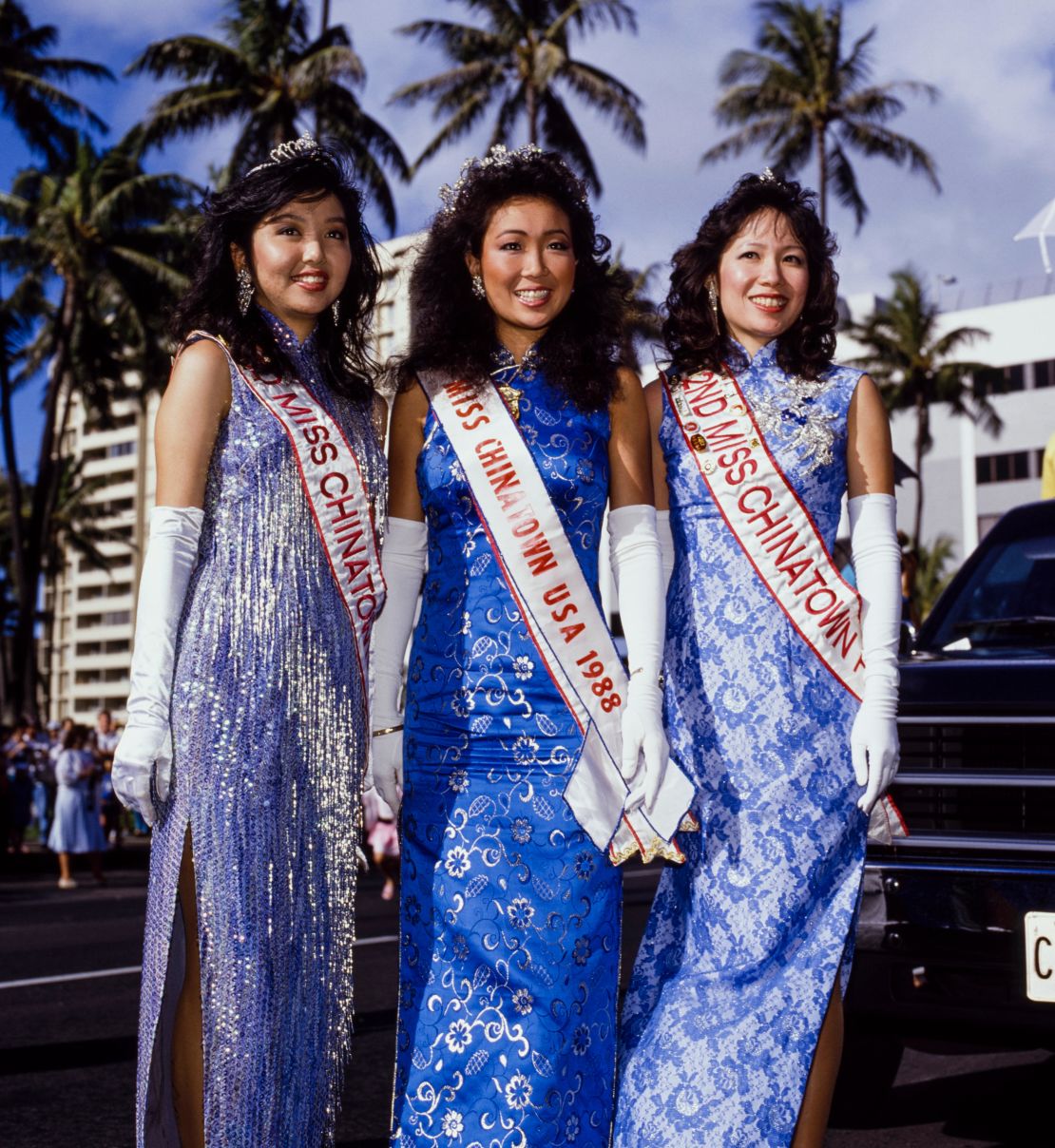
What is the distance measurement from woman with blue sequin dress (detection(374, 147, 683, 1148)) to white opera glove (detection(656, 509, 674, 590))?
0.09 metres

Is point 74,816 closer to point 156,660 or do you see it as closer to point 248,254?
point 248,254

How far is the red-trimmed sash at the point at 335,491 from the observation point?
2799 mm

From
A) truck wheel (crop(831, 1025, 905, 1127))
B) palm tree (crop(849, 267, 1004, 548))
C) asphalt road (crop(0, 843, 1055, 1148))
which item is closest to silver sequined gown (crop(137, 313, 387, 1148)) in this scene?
asphalt road (crop(0, 843, 1055, 1148))

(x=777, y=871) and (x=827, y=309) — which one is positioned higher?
(x=827, y=309)

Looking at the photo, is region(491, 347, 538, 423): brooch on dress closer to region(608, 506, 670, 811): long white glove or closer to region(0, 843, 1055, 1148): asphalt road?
region(608, 506, 670, 811): long white glove

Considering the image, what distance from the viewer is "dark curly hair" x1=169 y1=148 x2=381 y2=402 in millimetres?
2875

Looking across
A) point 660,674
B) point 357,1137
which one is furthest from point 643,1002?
point 357,1137

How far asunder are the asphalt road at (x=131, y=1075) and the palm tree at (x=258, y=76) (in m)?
17.9

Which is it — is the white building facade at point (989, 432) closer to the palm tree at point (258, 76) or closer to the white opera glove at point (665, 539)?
the palm tree at point (258, 76)

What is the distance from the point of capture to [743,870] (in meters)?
2.87

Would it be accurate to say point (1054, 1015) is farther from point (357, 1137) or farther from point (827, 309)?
point (357, 1137)

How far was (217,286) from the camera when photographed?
293 centimetres

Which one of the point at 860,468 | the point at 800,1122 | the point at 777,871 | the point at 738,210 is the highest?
the point at 738,210

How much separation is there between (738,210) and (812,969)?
152 centimetres
